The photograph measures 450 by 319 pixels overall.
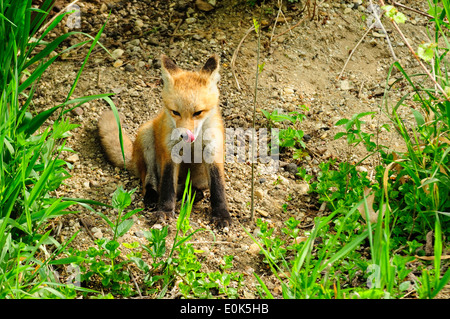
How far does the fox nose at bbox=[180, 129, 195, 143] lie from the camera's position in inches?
153

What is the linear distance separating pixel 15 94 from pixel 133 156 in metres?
1.51

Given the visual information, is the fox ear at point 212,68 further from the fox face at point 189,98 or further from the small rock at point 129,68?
the small rock at point 129,68

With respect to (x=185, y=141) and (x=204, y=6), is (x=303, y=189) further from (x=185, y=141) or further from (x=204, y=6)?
(x=204, y=6)

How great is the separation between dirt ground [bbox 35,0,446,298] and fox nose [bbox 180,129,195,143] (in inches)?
24.1

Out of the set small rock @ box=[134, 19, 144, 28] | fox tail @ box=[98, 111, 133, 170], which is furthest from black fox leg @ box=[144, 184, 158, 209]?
small rock @ box=[134, 19, 144, 28]

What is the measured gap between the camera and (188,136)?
3873 mm

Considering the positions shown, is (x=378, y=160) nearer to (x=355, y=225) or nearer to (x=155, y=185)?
(x=355, y=225)

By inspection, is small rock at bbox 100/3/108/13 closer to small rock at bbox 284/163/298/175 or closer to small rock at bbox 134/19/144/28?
small rock at bbox 134/19/144/28

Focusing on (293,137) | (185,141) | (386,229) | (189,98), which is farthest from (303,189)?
(386,229)

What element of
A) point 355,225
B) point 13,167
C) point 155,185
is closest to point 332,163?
point 355,225

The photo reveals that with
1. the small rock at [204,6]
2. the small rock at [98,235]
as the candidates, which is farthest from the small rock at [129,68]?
the small rock at [98,235]

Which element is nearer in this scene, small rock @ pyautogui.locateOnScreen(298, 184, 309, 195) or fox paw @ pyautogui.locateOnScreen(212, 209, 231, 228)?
fox paw @ pyautogui.locateOnScreen(212, 209, 231, 228)

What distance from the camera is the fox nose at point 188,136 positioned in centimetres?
388

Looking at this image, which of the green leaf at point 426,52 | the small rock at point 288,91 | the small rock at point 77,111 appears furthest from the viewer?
the small rock at point 288,91
